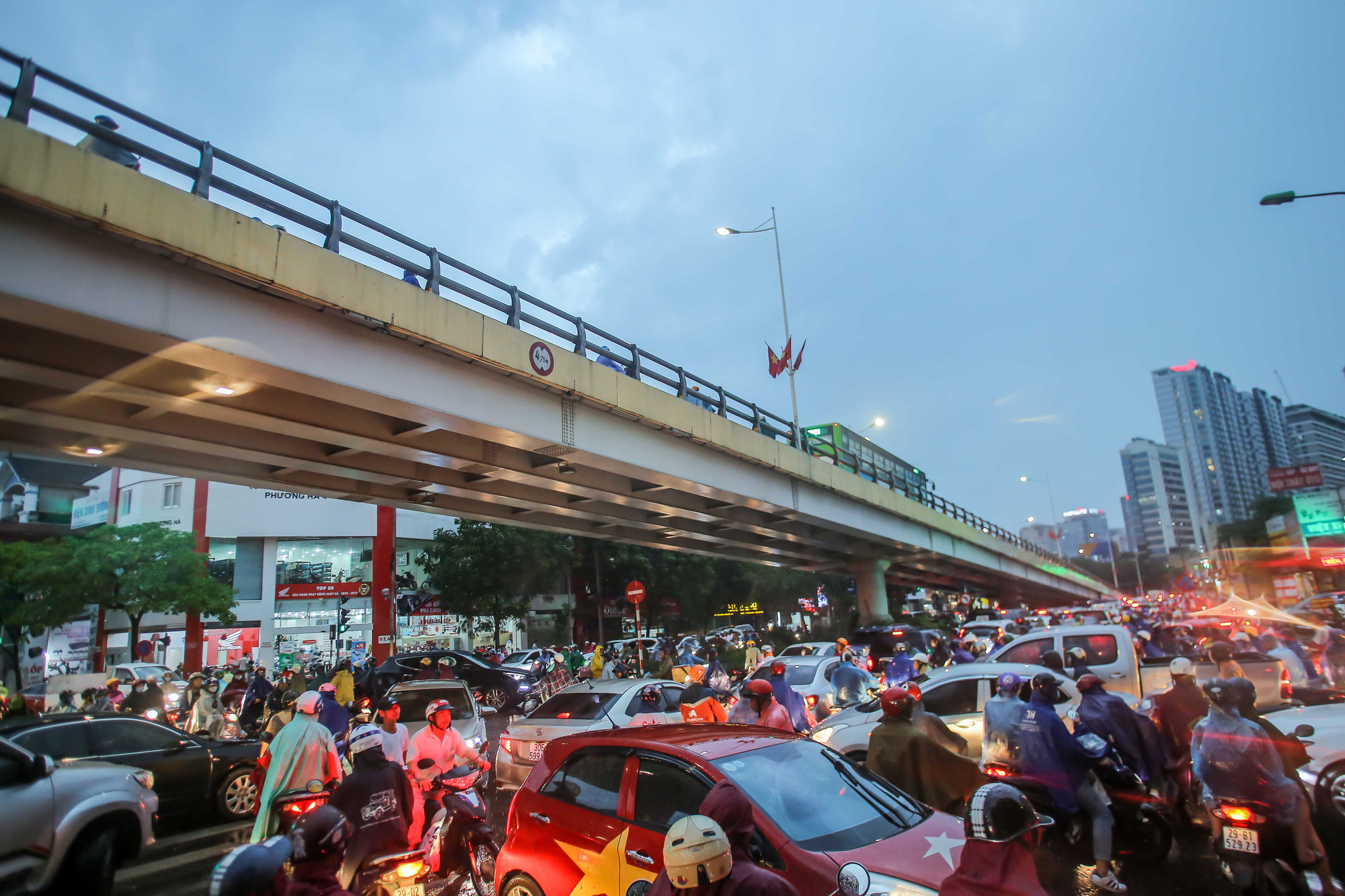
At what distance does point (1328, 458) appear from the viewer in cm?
15650

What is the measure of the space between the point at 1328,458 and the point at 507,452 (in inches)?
7813

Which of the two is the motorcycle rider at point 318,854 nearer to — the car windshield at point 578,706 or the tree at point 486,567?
the car windshield at point 578,706

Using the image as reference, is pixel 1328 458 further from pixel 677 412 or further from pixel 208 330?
pixel 208 330

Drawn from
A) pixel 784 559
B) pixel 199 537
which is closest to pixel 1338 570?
pixel 784 559

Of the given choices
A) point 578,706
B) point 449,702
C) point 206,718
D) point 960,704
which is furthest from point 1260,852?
point 206,718

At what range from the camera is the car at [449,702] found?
11.0 meters

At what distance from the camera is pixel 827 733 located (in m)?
8.94

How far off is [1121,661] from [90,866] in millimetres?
13223

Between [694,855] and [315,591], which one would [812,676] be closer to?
[694,855]

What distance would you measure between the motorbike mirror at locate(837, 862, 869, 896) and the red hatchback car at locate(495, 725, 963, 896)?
0.67 meters

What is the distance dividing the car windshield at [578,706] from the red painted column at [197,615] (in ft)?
107

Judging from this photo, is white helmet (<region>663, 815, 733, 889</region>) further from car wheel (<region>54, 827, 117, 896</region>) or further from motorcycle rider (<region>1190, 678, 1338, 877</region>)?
car wheel (<region>54, 827, 117, 896</region>)

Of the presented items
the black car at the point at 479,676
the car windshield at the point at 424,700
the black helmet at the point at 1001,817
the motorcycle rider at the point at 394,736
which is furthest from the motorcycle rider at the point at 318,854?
the black car at the point at 479,676

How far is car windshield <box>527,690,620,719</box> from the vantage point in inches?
384
